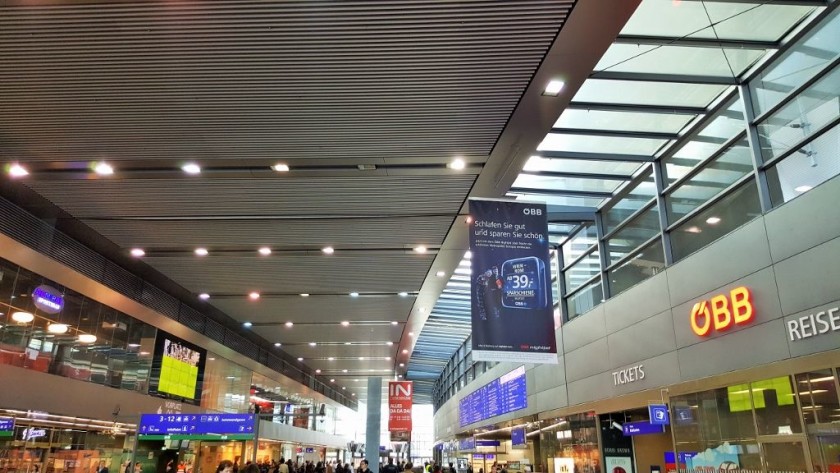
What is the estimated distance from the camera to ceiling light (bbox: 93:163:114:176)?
8828 millimetres

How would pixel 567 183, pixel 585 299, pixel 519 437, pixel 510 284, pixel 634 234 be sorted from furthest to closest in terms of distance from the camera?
pixel 519 437
pixel 585 299
pixel 567 183
pixel 634 234
pixel 510 284

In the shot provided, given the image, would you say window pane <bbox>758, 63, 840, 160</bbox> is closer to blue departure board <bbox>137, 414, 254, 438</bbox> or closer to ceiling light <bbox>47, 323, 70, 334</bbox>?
blue departure board <bbox>137, 414, 254, 438</bbox>

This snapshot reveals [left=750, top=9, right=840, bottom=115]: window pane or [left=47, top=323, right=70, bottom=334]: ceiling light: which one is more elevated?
[left=750, top=9, right=840, bottom=115]: window pane

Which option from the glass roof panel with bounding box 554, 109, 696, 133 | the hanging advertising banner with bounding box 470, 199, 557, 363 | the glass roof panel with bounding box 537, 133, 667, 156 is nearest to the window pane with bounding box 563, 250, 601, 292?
the glass roof panel with bounding box 537, 133, 667, 156

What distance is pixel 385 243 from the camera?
40.7ft

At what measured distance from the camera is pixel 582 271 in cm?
1402

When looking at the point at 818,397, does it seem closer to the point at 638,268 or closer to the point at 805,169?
the point at 805,169

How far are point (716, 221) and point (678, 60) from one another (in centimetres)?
259

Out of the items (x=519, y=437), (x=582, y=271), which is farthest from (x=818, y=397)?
(x=519, y=437)

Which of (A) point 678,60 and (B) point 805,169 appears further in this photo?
(A) point 678,60

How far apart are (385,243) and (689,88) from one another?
6.48m

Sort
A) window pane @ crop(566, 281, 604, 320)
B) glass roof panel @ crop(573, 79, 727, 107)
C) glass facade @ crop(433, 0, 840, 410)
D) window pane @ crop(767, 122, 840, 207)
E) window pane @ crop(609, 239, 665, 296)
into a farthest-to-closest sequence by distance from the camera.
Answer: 1. window pane @ crop(566, 281, 604, 320)
2. window pane @ crop(609, 239, 665, 296)
3. glass roof panel @ crop(573, 79, 727, 107)
4. glass facade @ crop(433, 0, 840, 410)
5. window pane @ crop(767, 122, 840, 207)

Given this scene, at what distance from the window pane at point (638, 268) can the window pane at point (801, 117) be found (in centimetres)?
301

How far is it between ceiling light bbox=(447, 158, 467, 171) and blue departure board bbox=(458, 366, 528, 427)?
9763 mm
